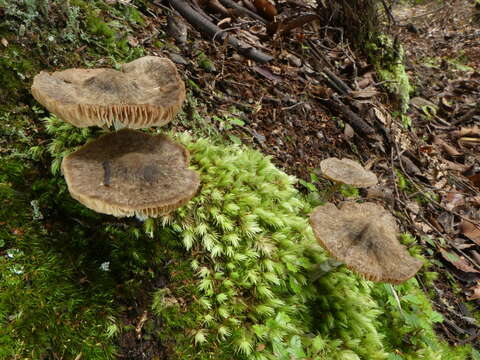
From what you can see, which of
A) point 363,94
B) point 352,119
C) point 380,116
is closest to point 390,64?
point 380,116

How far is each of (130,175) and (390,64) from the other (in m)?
6.30

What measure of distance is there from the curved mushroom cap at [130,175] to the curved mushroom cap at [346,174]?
1892 mm

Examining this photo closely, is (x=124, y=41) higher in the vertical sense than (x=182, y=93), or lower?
lower

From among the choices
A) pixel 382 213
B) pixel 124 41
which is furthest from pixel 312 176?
pixel 124 41

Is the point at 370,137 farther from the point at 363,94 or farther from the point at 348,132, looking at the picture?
the point at 363,94

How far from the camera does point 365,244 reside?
2533 millimetres

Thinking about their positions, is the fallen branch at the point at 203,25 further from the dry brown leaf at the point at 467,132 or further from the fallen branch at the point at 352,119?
the dry brown leaf at the point at 467,132

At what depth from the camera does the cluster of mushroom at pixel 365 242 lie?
237cm

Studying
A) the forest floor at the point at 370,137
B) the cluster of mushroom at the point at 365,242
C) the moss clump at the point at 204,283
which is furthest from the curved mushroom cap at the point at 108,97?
the cluster of mushroom at the point at 365,242

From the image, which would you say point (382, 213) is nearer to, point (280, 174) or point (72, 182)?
point (280, 174)

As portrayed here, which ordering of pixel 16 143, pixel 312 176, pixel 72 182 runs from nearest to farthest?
pixel 72 182 → pixel 16 143 → pixel 312 176

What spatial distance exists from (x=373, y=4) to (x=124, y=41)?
16.9 ft

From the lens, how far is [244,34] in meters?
5.26

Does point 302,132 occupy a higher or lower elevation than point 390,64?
lower
